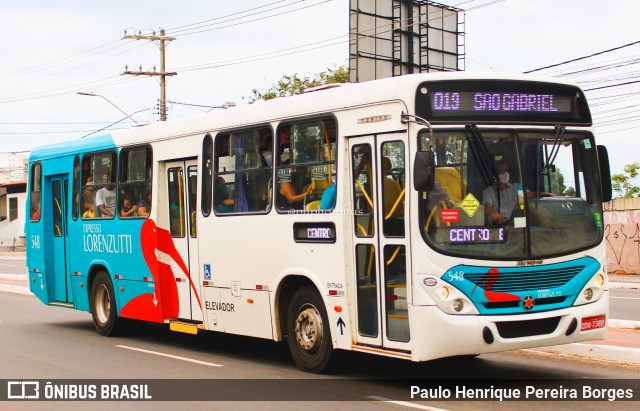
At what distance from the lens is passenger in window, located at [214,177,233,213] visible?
40.6 ft

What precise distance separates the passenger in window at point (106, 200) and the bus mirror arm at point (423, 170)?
7501mm

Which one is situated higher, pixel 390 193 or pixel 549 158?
pixel 549 158

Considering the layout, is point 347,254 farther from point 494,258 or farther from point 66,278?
point 66,278

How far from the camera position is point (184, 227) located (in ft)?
44.1

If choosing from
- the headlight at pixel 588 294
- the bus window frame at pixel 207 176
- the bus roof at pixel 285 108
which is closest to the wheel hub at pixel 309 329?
the bus roof at pixel 285 108

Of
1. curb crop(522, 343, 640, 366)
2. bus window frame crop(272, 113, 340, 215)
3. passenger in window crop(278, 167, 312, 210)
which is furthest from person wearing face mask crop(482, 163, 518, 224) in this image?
curb crop(522, 343, 640, 366)

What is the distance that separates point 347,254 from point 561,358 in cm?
341

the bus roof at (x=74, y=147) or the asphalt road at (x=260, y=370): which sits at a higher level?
the bus roof at (x=74, y=147)

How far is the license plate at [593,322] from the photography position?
9648mm

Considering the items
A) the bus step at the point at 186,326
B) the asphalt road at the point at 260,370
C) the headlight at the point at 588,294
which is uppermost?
the headlight at the point at 588,294

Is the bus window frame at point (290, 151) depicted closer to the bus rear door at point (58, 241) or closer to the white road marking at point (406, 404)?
the white road marking at point (406, 404)

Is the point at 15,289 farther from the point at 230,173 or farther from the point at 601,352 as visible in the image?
the point at 601,352

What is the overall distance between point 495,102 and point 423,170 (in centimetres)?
129

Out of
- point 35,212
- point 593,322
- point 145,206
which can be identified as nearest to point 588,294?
point 593,322
